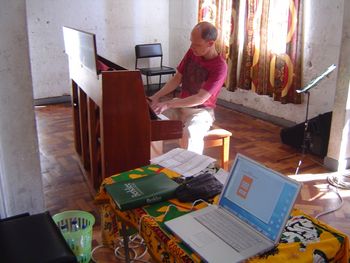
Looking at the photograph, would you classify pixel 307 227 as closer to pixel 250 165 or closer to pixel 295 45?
pixel 250 165

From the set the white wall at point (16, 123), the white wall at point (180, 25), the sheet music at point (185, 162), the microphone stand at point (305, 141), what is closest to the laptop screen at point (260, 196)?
the sheet music at point (185, 162)

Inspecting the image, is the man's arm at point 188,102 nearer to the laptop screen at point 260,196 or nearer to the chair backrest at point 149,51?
the laptop screen at point 260,196

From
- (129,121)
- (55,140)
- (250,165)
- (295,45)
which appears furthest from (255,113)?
(250,165)

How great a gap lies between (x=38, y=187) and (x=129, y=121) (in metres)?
0.65

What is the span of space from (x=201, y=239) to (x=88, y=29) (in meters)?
5.14

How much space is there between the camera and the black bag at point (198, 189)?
161cm

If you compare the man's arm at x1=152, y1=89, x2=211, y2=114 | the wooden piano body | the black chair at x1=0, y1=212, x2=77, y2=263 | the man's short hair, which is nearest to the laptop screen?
the black chair at x1=0, y1=212, x2=77, y2=263

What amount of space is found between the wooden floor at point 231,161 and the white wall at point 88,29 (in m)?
0.57

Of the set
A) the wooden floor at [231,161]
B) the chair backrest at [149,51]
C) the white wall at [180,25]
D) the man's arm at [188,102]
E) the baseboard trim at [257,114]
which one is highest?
the white wall at [180,25]

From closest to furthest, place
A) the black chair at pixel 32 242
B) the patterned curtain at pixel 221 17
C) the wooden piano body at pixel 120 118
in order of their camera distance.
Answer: the black chair at pixel 32 242 < the wooden piano body at pixel 120 118 < the patterned curtain at pixel 221 17

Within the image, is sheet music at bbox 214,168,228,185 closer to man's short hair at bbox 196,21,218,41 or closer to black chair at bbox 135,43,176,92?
man's short hair at bbox 196,21,218,41

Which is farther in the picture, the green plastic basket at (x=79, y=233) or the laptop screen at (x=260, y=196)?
the green plastic basket at (x=79, y=233)

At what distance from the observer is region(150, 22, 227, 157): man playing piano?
291 centimetres

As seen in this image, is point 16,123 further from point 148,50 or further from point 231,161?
point 148,50
